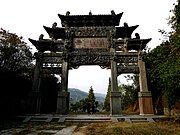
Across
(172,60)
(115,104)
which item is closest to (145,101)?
(115,104)

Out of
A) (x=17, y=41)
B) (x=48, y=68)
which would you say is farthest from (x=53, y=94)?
(x=17, y=41)

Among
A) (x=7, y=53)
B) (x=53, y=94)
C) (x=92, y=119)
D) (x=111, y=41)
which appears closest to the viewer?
(x=92, y=119)

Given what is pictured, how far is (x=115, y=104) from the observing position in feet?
43.8

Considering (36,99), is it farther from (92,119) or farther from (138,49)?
(138,49)

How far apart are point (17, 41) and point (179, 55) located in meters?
11.9

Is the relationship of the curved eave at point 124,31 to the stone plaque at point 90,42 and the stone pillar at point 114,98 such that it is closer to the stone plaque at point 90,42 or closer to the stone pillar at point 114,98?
the stone plaque at point 90,42

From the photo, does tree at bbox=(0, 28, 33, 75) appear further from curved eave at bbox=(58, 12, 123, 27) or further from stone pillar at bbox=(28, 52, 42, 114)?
curved eave at bbox=(58, 12, 123, 27)

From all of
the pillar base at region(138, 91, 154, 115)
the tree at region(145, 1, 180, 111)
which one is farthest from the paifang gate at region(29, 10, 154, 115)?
the tree at region(145, 1, 180, 111)

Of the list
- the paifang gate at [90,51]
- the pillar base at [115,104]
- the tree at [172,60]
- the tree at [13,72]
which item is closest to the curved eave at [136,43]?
the paifang gate at [90,51]

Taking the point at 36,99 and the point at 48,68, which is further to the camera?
the point at 48,68

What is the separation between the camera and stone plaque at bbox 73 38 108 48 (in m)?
15.7

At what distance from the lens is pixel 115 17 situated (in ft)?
54.3

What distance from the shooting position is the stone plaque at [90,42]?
51.4 ft

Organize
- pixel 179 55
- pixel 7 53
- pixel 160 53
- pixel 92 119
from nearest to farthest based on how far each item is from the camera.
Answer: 1. pixel 179 55
2. pixel 160 53
3. pixel 92 119
4. pixel 7 53
